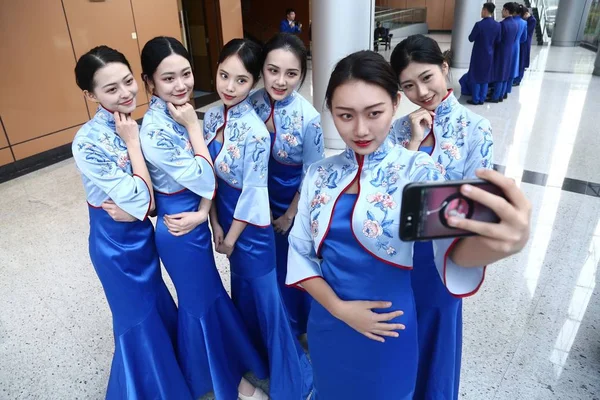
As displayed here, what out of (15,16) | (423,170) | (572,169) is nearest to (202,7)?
(15,16)

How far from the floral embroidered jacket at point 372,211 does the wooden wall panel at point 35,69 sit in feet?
15.0

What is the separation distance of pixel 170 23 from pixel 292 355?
5796mm

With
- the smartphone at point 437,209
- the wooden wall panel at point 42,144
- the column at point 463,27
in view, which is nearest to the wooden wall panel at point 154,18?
the wooden wall panel at point 42,144

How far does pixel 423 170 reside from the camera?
3.10 ft

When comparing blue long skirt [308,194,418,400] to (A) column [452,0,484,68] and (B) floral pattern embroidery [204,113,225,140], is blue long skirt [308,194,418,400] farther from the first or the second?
(A) column [452,0,484,68]

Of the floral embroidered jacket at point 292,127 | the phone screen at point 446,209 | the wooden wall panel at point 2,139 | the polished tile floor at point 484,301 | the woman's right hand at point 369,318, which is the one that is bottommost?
the polished tile floor at point 484,301

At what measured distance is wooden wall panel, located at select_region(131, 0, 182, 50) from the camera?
5.64 m

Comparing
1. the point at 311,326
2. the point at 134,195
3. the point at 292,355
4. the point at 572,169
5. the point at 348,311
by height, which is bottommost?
the point at 572,169

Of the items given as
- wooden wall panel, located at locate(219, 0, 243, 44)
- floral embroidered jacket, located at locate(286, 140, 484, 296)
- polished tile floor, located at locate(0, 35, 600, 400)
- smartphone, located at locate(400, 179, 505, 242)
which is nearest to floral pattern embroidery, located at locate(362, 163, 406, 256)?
floral embroidered jacket, located at locate(286, 140, 484, 296)

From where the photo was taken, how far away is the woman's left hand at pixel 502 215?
62 centimetres

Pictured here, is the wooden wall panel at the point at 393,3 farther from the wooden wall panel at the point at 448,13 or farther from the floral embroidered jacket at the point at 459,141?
the floral embroidered jacket at the point at 459,141

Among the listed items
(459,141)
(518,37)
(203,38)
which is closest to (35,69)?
(203,38)

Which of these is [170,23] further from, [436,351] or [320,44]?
[436,351]

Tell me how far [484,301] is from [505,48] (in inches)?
218
